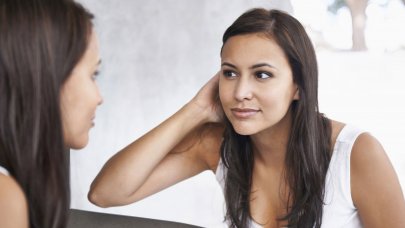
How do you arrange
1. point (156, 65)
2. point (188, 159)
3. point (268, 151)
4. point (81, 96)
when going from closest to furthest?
point (81, 96)
point (268, 151)
point (188, 159)
point (156, 65)

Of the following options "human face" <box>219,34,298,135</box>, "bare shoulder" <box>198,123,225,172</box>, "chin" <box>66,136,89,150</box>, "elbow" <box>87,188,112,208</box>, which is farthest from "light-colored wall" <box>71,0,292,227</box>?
"chin" <box>66,136,89,150</box>

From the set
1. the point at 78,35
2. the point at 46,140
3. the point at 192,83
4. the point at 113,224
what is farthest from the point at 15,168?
the point at 192,83

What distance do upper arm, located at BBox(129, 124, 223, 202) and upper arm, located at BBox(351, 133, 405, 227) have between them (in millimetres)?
467

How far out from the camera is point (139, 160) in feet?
5.89

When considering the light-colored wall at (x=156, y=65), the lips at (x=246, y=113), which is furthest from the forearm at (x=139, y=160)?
the light-colored wall at (x=156, y=65)

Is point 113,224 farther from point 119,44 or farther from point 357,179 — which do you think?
point 119,44

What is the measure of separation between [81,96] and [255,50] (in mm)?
654

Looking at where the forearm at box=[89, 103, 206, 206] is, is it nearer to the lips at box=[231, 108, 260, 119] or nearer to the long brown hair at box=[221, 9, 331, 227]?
the long brown hair at box=[221, 9, 331, 227]

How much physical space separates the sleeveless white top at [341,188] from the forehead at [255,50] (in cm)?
28

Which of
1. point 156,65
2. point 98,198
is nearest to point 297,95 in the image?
A: point 98,198

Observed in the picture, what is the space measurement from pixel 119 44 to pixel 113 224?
249 cm

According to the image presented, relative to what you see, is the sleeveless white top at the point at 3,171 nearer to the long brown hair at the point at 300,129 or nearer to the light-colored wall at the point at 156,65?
the long brown hair at the point at 300,129

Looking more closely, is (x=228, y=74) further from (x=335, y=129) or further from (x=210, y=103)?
(x=335, y=129)

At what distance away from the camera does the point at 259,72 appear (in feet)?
5.34
